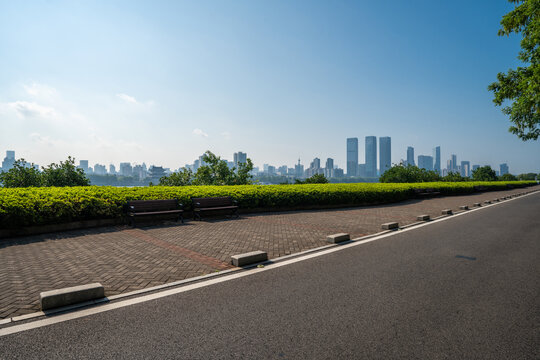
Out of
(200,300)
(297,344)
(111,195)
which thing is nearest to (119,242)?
(111,195)

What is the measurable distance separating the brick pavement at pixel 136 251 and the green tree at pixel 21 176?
10552 millimetres

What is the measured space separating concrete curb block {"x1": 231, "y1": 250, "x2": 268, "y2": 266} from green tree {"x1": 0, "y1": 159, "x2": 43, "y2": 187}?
1591cm

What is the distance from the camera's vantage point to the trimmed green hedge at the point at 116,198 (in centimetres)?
764

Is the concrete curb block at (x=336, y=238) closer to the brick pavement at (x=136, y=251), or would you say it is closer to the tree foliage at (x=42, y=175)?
the brick pavement at (x=136, y=251)

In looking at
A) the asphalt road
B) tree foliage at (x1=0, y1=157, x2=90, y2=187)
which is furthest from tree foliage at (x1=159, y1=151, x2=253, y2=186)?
the asphalt road

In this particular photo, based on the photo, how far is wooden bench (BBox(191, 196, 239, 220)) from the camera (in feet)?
34.6

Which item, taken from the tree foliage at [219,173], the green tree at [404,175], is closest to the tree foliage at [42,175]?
the tree foliage at [219,173]

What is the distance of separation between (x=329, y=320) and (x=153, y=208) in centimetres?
798

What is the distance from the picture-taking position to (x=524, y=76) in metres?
16.0

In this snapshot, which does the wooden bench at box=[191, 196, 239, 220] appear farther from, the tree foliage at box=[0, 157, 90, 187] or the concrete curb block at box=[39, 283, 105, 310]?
the tree foliage at box=[0, 157, 90, 187]

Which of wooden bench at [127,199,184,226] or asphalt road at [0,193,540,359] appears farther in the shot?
wooden bench at [127,199,184,226]

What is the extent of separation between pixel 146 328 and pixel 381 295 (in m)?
2.91

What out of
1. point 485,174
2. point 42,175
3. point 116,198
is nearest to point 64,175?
point 42,175

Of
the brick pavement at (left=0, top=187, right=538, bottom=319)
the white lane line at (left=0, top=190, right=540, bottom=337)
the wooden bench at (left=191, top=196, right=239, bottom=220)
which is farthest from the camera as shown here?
the wooden bench at (left=191, top=196, right=239, bottom=220)
